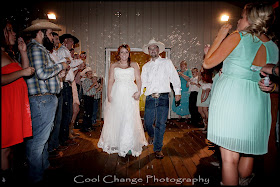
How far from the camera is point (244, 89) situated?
4.29ft

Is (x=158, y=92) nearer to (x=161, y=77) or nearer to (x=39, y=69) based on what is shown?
(x=161, y=77)

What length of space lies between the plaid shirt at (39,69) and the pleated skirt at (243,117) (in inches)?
63.3

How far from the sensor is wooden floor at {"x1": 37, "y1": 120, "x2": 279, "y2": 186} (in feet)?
6.38

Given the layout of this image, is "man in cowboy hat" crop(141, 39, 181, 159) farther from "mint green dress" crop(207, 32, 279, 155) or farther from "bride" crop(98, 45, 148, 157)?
"mint green dress" crop(207, 32, 279, 155)

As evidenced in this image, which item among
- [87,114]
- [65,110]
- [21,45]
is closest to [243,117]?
[21,45]

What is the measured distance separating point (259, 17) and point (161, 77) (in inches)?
65.0

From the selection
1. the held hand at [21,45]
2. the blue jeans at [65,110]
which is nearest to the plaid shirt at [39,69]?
the held hand at [21,45]

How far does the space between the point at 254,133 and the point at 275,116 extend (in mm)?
625

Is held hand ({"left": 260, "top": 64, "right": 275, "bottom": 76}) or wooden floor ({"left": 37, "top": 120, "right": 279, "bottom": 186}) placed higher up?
held hand ({"left": 260, "top": 64, "right": 275, "bottom": 76})

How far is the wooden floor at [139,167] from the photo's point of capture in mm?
1945

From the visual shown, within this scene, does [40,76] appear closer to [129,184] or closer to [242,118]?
[129,184]

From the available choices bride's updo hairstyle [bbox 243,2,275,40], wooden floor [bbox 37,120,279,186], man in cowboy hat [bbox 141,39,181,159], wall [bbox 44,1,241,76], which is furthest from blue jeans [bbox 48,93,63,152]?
wall [bbox 44,1,241,76]

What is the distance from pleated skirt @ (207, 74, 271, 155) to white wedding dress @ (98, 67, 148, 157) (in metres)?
1.51

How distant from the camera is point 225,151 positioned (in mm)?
1396
